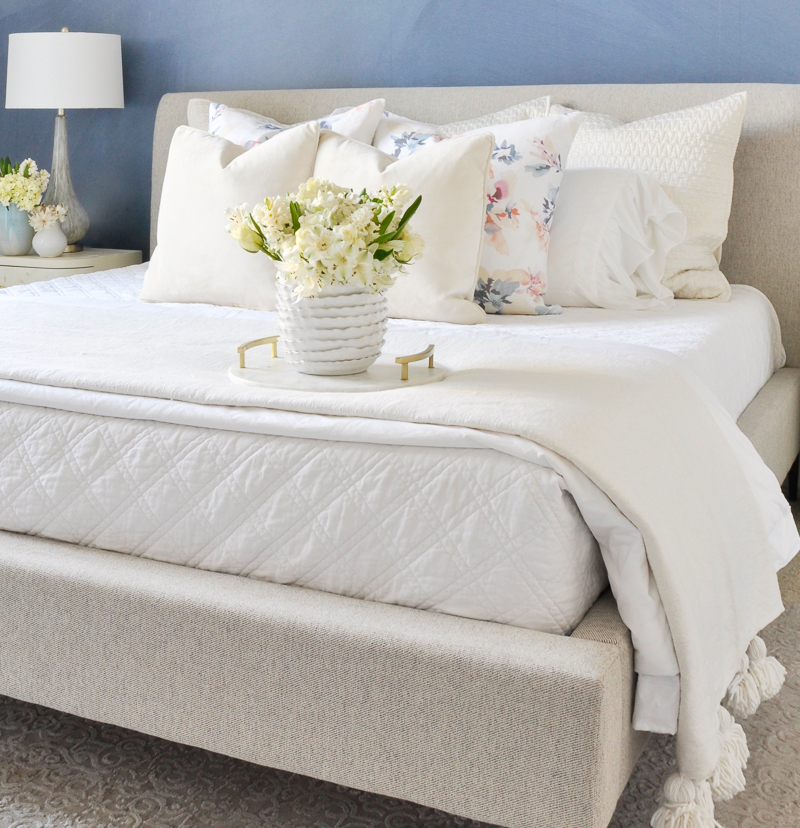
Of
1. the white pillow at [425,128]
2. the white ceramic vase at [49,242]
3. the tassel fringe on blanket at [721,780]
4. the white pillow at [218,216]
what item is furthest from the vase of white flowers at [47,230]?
the tassel fringe on blanket at [721,780]

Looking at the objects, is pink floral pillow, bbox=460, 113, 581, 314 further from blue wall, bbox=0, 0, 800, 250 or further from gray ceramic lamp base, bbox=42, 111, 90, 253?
gray ceramic lamp base, bbox=42, 111, 90, 253

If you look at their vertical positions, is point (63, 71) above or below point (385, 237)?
above

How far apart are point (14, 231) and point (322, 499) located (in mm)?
2490

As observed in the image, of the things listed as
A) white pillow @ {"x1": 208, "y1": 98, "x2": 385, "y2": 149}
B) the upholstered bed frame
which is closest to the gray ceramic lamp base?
white pillow @ {"x1": 208, "y1": 98, "x2": 385, "y2": 149}

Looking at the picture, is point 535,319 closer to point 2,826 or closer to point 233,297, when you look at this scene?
point 233,297

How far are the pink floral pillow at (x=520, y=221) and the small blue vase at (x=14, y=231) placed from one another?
1.84 meters

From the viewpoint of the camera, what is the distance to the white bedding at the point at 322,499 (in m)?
1.27

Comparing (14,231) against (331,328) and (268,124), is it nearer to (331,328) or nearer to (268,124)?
(268,124)

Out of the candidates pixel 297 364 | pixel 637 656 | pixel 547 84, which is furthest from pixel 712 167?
pixel 637 656

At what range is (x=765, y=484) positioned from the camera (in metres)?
1.70

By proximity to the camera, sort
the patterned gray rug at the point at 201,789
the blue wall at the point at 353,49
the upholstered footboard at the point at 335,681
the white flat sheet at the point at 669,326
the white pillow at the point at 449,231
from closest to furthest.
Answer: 1. the upholstered footboard at the point at 335,681
2. the patterned gray rug at the point at 201,789
3. the white flat sheet at the point at 669,326
4. the white pillow at the point at 449,231
5. the blue wall at the point at 353,49

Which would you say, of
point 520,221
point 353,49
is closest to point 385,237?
point 520,221

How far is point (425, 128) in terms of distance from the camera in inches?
105

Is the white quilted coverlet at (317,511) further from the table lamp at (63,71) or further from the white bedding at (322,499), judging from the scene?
the table lamp at (63,71)
